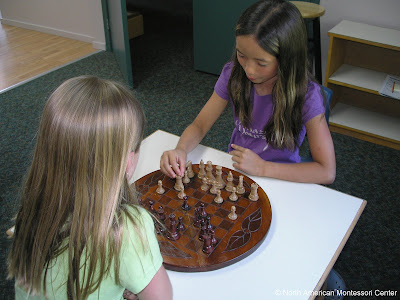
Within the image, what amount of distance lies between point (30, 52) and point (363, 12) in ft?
10.2

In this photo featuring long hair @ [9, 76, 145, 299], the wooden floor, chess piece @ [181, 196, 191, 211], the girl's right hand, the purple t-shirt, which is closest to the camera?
long hair @ [9, 76, 145, 299]

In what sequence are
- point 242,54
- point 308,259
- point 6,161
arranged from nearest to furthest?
point 308,259 < point 242,54 < point 6,161

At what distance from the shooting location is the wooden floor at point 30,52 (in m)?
3.76

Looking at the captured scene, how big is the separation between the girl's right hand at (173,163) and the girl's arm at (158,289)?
42 centimetres

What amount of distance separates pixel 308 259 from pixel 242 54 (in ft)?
2.17

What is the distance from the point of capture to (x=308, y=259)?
99 centimetres

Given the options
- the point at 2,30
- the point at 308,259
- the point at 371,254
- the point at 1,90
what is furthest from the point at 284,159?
Result: the point at 2,30

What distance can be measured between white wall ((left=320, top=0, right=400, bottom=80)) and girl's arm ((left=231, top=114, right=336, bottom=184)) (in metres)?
1.75

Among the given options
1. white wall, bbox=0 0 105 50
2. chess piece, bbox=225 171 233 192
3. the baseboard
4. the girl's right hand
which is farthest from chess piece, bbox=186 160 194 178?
the baseboard

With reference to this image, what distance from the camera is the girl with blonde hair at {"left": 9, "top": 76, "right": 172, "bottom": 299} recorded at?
2.53ft

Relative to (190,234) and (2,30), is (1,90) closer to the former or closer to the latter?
(2,30)

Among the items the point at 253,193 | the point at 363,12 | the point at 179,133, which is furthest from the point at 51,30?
the point at 253,193

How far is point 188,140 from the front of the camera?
1433mm

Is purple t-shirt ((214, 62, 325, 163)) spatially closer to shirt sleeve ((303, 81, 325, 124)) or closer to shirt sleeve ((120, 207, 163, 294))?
shirt sleeve ((303, 81, 325, 124))
